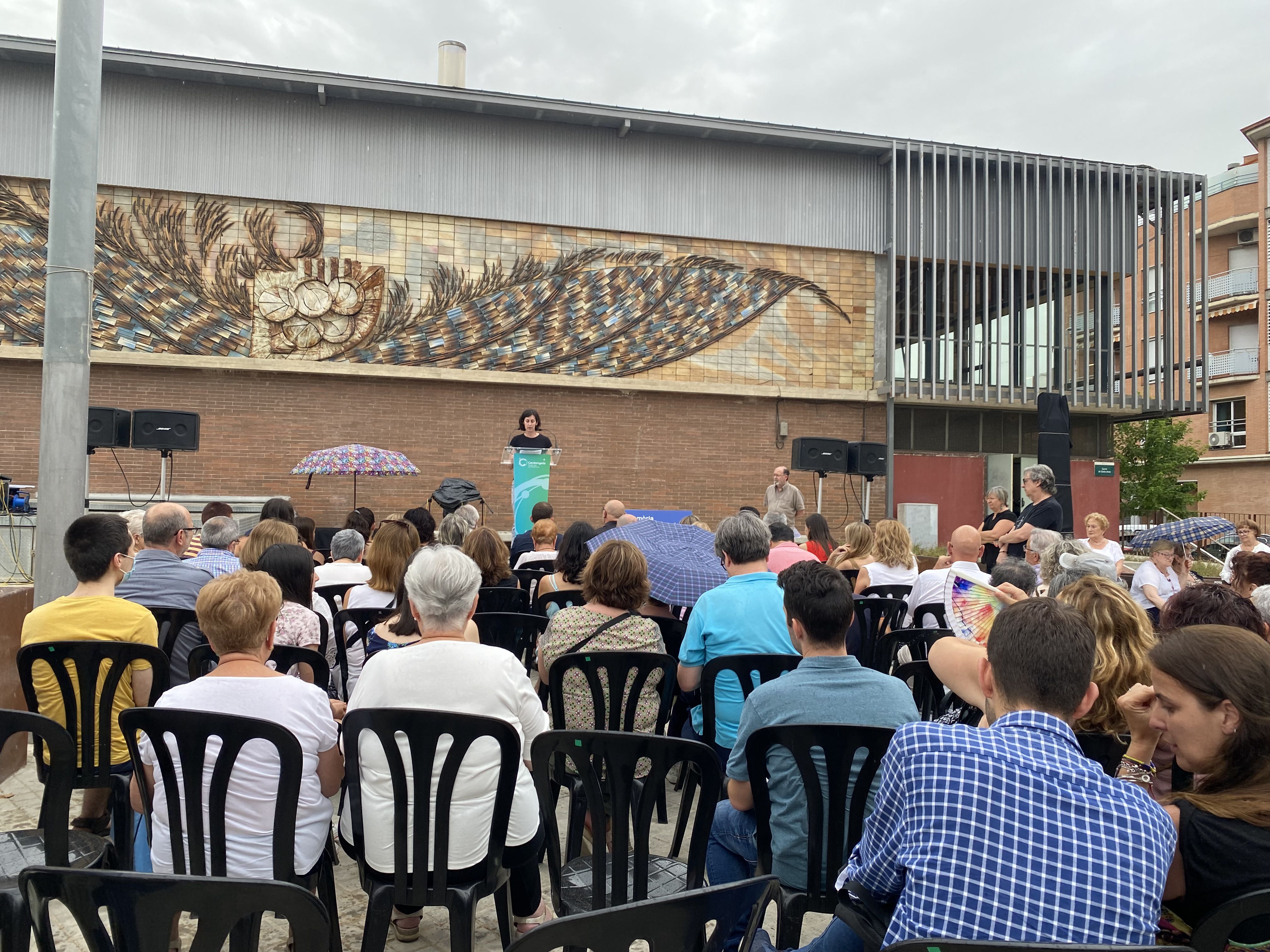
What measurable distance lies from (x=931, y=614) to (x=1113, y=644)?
128 inches

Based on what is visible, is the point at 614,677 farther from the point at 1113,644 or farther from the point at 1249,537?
the point at 1249,537

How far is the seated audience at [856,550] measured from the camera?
694 cm

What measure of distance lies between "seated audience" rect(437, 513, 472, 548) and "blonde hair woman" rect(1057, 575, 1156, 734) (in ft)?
14.2

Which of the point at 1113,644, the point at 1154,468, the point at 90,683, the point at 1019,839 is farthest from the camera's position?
the point at 1154,468

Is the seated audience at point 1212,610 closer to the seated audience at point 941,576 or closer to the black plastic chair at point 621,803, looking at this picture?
the black plastic chair at point 621,803

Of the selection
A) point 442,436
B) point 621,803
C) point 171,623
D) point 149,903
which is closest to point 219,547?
point 171,623

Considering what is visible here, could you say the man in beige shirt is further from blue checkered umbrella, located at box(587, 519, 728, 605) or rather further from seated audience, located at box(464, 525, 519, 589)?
seated audience, located at box(464, 525, 519, 589)

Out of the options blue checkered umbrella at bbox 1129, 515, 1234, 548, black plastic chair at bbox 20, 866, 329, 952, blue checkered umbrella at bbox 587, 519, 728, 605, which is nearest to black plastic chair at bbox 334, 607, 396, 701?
blue checkered umbrella at bbox 587, 519, 728, 605

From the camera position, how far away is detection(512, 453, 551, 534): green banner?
38.3 feet

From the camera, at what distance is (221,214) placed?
14.6 m

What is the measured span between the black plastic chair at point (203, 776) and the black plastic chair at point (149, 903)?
2.84 ft

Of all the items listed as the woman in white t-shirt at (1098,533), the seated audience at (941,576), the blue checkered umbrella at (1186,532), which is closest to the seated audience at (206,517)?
the seated audience at (941,576)

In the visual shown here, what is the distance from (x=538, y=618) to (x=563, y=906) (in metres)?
2.16

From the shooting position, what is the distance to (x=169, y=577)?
459 cm
